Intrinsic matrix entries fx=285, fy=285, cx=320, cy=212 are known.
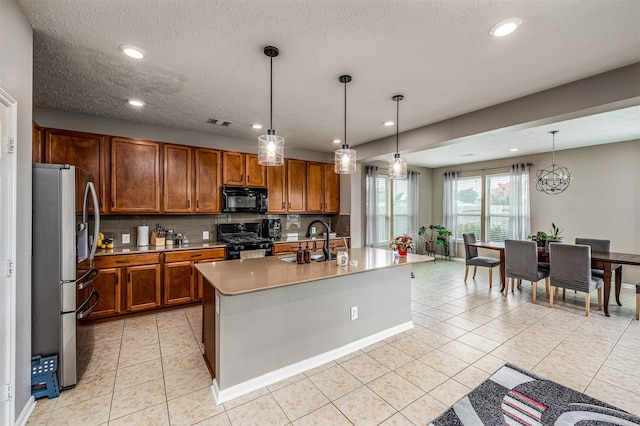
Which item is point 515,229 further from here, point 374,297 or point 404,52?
point 404,52

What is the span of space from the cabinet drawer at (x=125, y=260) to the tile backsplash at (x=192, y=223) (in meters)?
0.70

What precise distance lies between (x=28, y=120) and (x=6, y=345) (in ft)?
4.80

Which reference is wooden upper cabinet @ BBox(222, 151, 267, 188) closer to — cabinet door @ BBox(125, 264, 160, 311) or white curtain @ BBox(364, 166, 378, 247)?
cabinet door @ BBox(125, 264, 160, 311)

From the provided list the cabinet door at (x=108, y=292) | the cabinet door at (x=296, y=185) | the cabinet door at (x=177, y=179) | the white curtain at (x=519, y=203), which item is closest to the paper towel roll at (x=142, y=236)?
the cabinet door at (x=177, y=179)

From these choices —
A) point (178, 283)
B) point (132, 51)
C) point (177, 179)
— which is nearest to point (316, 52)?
point (132, 51)

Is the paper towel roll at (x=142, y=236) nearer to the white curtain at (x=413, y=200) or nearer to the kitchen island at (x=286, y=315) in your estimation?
the kitchen island at (x=286, y=315)

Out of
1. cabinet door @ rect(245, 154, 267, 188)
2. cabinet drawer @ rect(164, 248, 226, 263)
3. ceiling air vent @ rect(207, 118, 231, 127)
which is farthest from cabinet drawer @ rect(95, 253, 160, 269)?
ceiling air vent @ rect(207, 118, 231, 127)

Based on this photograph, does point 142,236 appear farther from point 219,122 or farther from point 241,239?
point 219,122

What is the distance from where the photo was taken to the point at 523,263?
447 cm

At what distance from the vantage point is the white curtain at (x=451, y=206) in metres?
7.99

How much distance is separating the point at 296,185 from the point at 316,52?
3299mm

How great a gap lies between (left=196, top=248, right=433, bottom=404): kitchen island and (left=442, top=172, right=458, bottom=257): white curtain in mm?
5493

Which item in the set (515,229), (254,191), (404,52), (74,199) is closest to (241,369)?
(74,199)

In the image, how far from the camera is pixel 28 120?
1980 millimetres
